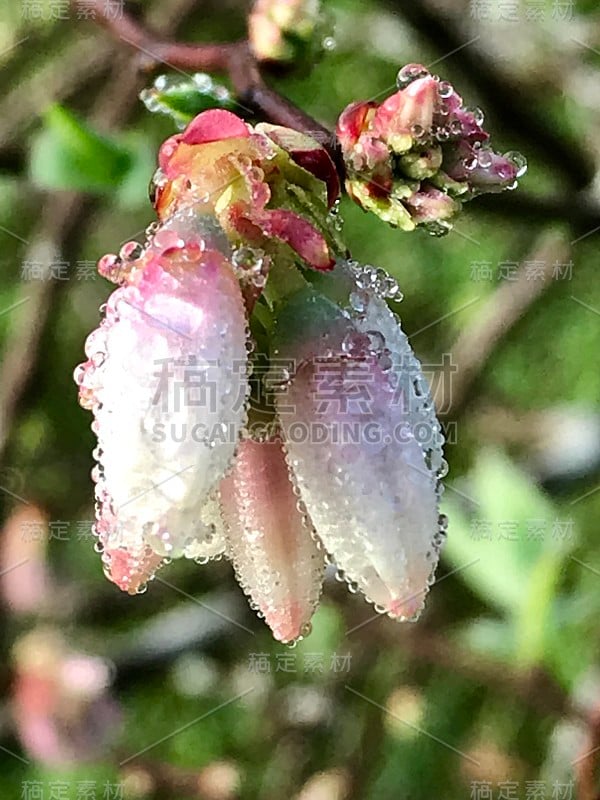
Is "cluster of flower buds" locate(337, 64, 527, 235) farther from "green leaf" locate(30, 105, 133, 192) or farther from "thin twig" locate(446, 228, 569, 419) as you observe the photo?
"thin twig" locate(446, 228, 569, 419)

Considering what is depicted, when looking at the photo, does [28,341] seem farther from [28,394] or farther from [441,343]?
[441,343]

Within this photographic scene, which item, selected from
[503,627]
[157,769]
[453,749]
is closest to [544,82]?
[503,627]

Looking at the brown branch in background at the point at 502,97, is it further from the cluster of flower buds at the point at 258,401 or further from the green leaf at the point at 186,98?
the cluster of flower buds at the point at 258,401

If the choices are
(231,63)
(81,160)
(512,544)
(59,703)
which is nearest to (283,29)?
(231,63)

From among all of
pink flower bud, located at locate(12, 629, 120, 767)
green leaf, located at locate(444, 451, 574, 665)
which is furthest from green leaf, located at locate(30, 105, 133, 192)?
pink flower bud, located at locate(12, 629, 120, 767)

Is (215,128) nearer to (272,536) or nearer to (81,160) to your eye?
(272,536)

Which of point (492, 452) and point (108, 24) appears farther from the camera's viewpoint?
point (492, 452)
